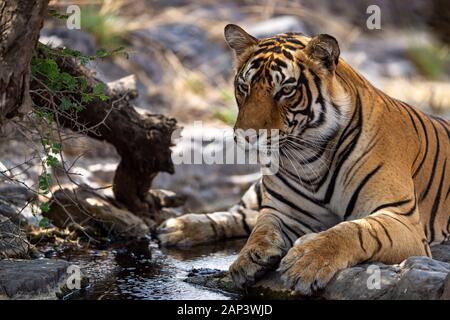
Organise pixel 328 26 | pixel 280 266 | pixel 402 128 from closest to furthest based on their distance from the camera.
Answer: pixel 280 266 → pixel 402 128 → pixel 328 26

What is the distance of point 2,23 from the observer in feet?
16.5

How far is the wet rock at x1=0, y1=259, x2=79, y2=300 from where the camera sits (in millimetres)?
5082

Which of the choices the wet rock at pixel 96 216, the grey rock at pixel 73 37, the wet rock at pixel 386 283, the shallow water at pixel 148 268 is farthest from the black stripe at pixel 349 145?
the grey rock at pixel 73 37

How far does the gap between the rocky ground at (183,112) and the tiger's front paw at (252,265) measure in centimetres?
9

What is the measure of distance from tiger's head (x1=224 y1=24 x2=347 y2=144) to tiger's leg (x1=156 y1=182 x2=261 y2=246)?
65.6 inches

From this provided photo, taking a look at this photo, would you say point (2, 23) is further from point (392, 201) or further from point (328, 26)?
point (328, 26)

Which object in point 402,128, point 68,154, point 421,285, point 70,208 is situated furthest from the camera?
point 68,154

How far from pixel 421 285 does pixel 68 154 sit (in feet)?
19.9

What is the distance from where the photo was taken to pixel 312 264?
5.14 m

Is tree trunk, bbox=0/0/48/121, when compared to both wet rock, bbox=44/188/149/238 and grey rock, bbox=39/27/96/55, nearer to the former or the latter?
wet rock, bbox=44/188/149/238

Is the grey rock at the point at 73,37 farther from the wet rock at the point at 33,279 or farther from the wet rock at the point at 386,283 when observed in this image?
the wet rock at the point at 386,283

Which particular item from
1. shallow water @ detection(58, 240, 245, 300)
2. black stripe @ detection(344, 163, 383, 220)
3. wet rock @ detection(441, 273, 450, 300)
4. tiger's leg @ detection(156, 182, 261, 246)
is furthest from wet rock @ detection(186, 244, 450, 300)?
tiger's leg @ detection(156, 182, 261, 246)

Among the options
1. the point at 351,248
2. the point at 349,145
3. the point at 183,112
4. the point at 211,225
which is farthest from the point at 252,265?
the point at 183,112
